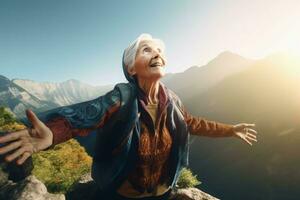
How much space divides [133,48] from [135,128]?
38.9 inches

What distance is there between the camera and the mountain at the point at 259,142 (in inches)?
2266

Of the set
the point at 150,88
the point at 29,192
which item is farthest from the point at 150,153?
the point at 29,192

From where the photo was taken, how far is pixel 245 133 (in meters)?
4.70

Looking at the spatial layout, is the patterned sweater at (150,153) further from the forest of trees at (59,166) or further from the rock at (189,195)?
the rock at (189,195)

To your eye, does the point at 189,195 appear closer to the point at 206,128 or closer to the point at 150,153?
the point at 206,128

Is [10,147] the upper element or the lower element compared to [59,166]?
upper

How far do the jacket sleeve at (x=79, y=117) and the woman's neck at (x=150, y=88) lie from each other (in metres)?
0.38

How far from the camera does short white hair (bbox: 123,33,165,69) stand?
3790 mm

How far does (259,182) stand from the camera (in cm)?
5794

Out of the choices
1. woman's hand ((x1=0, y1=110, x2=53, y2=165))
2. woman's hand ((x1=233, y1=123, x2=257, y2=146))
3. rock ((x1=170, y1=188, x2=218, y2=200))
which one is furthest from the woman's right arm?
rock ((x1=170, y1=188, x2=218, y2=200))

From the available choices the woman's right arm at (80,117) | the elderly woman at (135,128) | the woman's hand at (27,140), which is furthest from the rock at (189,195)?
the woman's hand at (27,140)

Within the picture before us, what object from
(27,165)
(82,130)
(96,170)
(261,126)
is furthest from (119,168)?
(261,126)

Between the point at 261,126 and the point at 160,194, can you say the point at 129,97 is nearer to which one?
the point at 160,194

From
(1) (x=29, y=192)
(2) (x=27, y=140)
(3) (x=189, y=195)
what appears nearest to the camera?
(2) (x=27, y=140)
